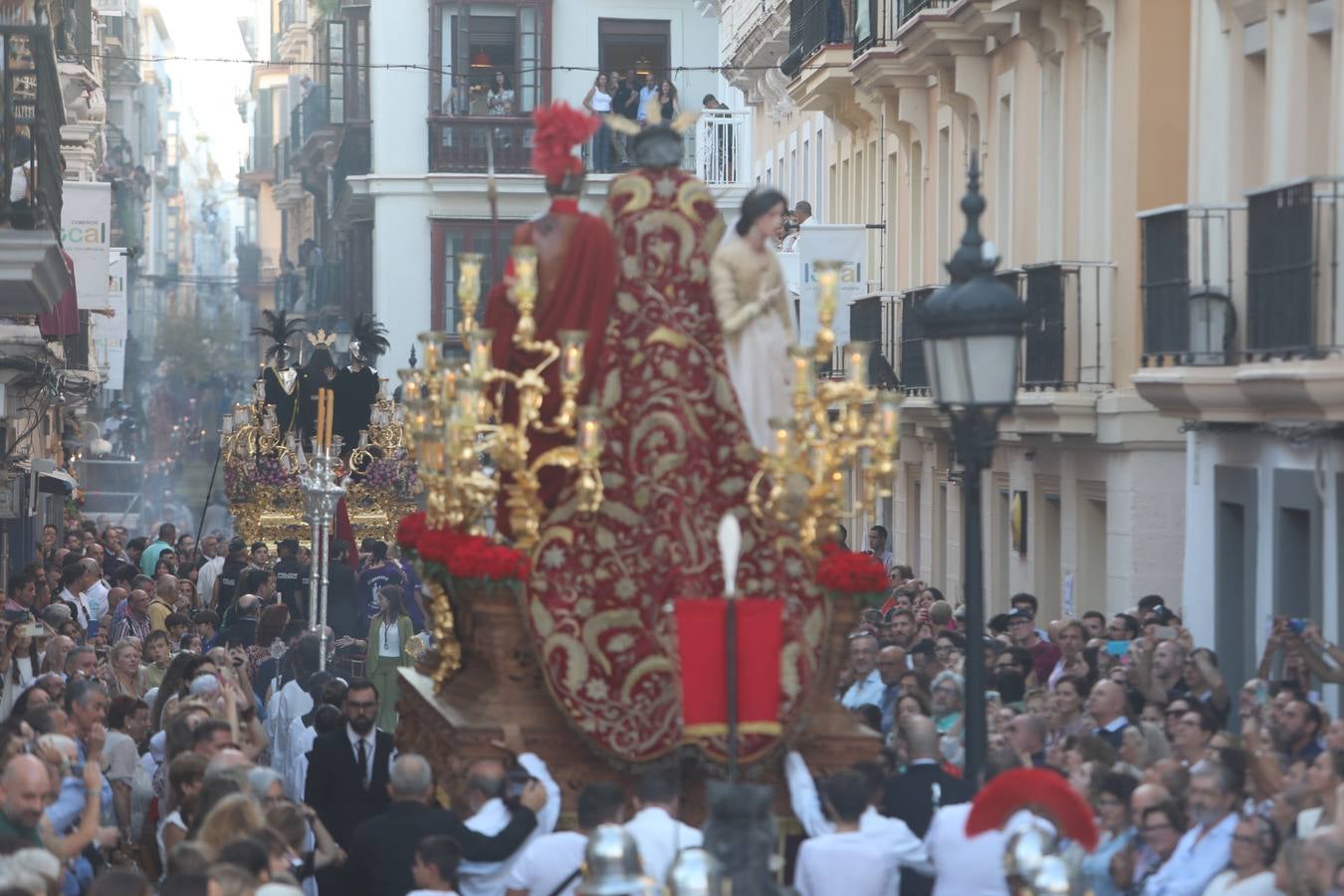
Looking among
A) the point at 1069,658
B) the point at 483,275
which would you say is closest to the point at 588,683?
the point at 1069,658

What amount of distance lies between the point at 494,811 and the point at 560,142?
2842 millimetres

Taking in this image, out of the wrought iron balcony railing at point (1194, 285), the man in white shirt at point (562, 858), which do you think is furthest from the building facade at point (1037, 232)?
the man in white shirt at point (562, 858)

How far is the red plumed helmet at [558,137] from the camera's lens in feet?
36.2

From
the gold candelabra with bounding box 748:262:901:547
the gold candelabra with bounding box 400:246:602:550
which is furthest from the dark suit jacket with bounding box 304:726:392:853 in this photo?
the gold candelabra with bounding box 748:262:901:547

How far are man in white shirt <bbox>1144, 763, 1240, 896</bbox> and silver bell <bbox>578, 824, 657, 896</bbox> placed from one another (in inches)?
89.8

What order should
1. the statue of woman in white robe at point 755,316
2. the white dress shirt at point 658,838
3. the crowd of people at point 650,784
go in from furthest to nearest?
1. the statue of woman in white robe at point 755,316
2. the white dress shirt at point 658,838
3. the crowd of people at point 650,784

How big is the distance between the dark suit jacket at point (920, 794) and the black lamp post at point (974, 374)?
184mm

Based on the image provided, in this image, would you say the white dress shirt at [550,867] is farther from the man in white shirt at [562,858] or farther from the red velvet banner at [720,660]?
the red velvet banner at [720,660]

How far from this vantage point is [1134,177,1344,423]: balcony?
15.1 meters

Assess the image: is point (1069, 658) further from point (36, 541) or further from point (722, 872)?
point (36, 541)

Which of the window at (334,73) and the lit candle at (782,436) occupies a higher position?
the window at (334,73)

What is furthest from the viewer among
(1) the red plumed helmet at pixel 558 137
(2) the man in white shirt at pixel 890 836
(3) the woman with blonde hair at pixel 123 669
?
(3) the woman with blonde hair at pixel 123 669

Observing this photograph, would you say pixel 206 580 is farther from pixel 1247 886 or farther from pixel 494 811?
pixel 1247 886

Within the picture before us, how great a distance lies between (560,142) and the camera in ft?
36.3
